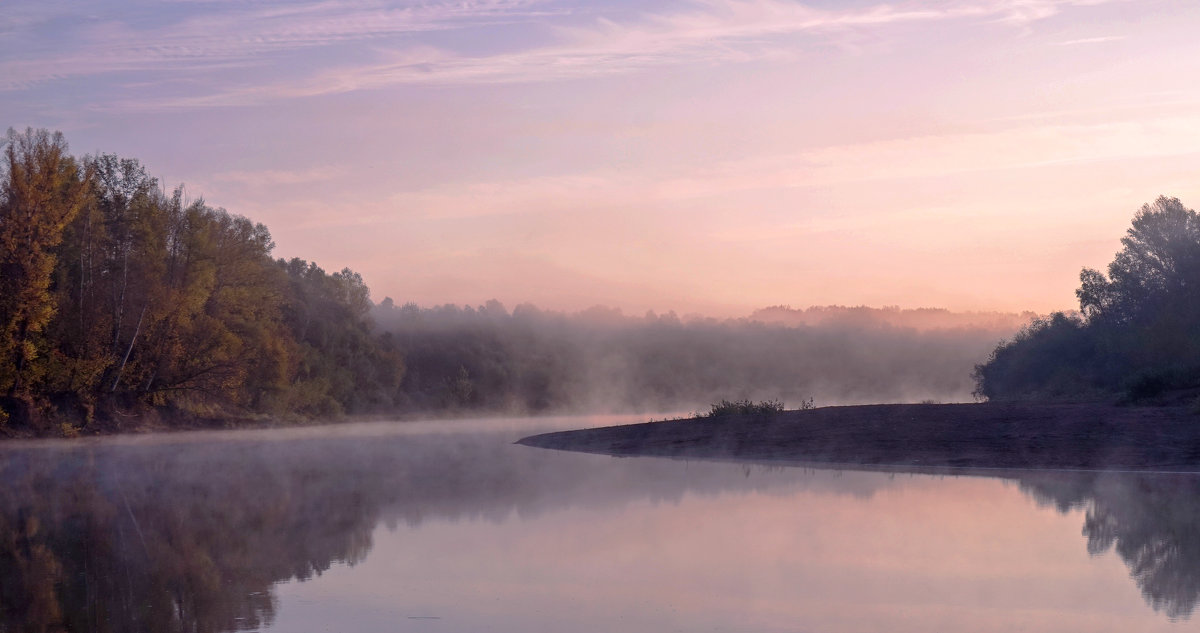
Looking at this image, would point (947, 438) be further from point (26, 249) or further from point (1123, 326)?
point (26, 249)

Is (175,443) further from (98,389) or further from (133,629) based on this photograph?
(133,629)

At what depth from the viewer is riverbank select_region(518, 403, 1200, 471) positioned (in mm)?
17062

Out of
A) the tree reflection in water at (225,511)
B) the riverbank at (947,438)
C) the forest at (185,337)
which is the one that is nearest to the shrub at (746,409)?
the riverbank at (947,438)

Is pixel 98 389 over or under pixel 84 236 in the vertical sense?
under

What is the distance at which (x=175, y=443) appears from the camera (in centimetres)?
3003

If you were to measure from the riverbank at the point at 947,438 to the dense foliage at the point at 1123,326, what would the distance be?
944cm

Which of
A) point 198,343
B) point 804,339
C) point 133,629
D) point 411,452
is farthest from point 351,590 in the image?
point 804,339

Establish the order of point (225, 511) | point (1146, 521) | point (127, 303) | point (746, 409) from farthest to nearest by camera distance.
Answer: point (127, 303) → point (746, 409) → point (225, 511) → point (1146, 521)

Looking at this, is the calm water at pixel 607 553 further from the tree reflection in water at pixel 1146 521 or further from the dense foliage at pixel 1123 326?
the dense foliage at pixel 1123 326

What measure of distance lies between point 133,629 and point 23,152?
30.6m

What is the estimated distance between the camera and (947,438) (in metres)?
19.0

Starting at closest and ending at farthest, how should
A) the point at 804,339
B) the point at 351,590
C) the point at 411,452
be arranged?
the point at 351,590 → the point at 411,452 → the point at 804,339

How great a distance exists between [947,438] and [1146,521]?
28.4ft

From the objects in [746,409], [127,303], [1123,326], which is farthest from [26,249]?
[1123,326]
